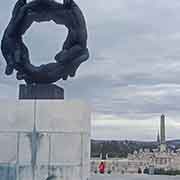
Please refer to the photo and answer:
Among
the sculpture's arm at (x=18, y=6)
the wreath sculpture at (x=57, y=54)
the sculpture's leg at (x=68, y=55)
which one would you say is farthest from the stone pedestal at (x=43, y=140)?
the sculpture's arm at (x=18, y=6)

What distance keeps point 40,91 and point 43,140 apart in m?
1.12

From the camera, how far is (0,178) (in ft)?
29.9

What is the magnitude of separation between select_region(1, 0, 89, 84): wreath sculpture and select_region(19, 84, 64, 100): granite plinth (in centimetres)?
16

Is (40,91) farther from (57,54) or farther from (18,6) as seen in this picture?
(18,6)

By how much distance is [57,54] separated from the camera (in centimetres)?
1007

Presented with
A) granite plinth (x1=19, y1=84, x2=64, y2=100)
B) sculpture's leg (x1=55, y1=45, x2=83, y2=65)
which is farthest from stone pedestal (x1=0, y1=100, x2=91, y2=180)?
sculpture's leg (x1=55, y1=45, x2=83, y2=65)

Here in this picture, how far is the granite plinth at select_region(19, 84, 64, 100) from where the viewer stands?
31.4 feet

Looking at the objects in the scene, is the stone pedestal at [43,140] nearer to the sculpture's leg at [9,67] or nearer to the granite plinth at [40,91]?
the granite plinth at [40,91]

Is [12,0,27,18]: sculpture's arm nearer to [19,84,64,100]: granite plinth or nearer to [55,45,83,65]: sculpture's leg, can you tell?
[55,45,83,65]: sculpture's leg

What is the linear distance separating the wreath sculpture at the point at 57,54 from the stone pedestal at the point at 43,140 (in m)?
0.94

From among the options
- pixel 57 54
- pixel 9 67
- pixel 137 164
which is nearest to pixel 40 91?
pixel 57 54

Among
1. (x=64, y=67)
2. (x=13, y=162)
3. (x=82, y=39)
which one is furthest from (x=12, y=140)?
(x=82, y=39)

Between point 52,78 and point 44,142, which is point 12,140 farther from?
point 52,78

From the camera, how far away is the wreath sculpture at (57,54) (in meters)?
9.96
